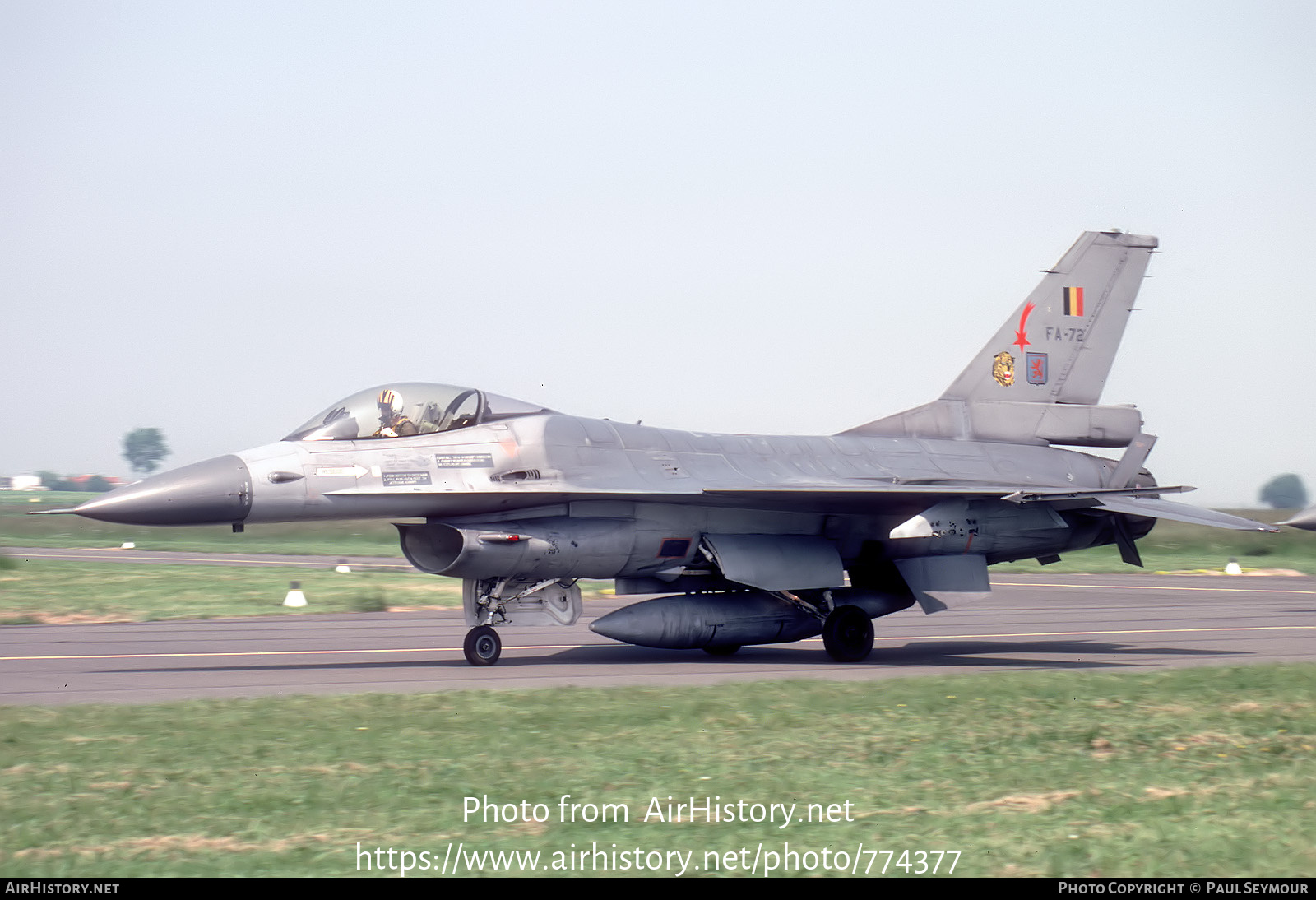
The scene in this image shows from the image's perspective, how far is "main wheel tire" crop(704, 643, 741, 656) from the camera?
15144 millimetres

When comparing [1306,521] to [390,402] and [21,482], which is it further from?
[21,482]

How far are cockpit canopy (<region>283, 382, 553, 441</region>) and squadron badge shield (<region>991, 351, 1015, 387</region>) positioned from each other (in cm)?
776

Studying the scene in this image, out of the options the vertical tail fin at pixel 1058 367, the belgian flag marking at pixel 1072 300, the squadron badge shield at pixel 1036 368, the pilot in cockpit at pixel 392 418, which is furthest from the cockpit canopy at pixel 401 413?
→ the belgian flag marking at pixel 1072 300

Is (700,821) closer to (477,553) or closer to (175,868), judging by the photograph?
(175,868)

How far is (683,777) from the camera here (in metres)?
7.45

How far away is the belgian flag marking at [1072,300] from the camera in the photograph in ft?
61.9

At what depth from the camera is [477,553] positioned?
13594mm

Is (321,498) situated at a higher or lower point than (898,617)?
higher

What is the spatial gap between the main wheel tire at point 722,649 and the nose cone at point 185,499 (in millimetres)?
5691

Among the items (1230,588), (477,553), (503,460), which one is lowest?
(1230,588)

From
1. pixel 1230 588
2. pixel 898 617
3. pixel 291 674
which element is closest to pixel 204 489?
pixel 291 674

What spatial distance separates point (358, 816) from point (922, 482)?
1102 cm

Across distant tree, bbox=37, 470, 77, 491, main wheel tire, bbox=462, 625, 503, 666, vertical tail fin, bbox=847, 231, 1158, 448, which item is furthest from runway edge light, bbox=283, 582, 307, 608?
distant tree, bbox=37, 470, 77, 491

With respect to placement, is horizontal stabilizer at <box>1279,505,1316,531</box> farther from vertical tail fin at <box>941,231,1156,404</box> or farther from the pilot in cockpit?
the pilot in cockpit
